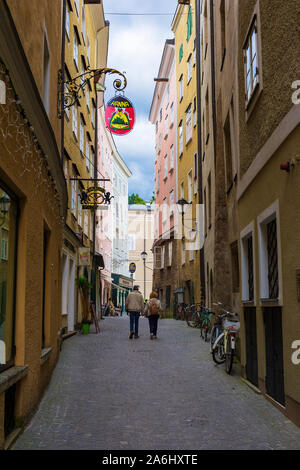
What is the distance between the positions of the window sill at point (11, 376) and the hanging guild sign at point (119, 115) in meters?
10.1

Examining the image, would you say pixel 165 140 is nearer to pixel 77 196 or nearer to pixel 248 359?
pixel 77 196

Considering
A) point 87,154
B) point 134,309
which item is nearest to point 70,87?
point 134,309

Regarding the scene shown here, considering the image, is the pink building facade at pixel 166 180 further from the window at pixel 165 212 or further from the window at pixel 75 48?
the window at pixel 75 48

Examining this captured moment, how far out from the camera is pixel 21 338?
6445 millimetres

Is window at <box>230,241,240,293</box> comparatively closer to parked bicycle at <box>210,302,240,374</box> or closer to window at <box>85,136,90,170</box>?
parked bicycle at <box>210,302,240,374</box>

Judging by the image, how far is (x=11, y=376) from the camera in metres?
5.57

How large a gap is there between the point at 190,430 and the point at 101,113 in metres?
30.6

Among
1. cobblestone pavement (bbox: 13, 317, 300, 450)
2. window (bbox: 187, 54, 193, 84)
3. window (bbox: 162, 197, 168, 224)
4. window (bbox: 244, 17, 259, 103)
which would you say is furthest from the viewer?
window (bbox: 162, 197, 168, 224)

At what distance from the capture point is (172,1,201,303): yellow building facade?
1069 inches

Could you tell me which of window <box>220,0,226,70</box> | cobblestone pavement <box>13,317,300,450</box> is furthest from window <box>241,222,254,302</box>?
window <box>220,0,226,70</box>

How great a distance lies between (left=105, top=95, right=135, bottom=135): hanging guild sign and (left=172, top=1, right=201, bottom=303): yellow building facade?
421 inches

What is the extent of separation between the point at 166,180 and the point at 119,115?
22.5 metres

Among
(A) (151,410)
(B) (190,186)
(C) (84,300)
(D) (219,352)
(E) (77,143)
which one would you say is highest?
(B) (190,186)

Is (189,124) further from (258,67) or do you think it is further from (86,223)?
(258,67)
